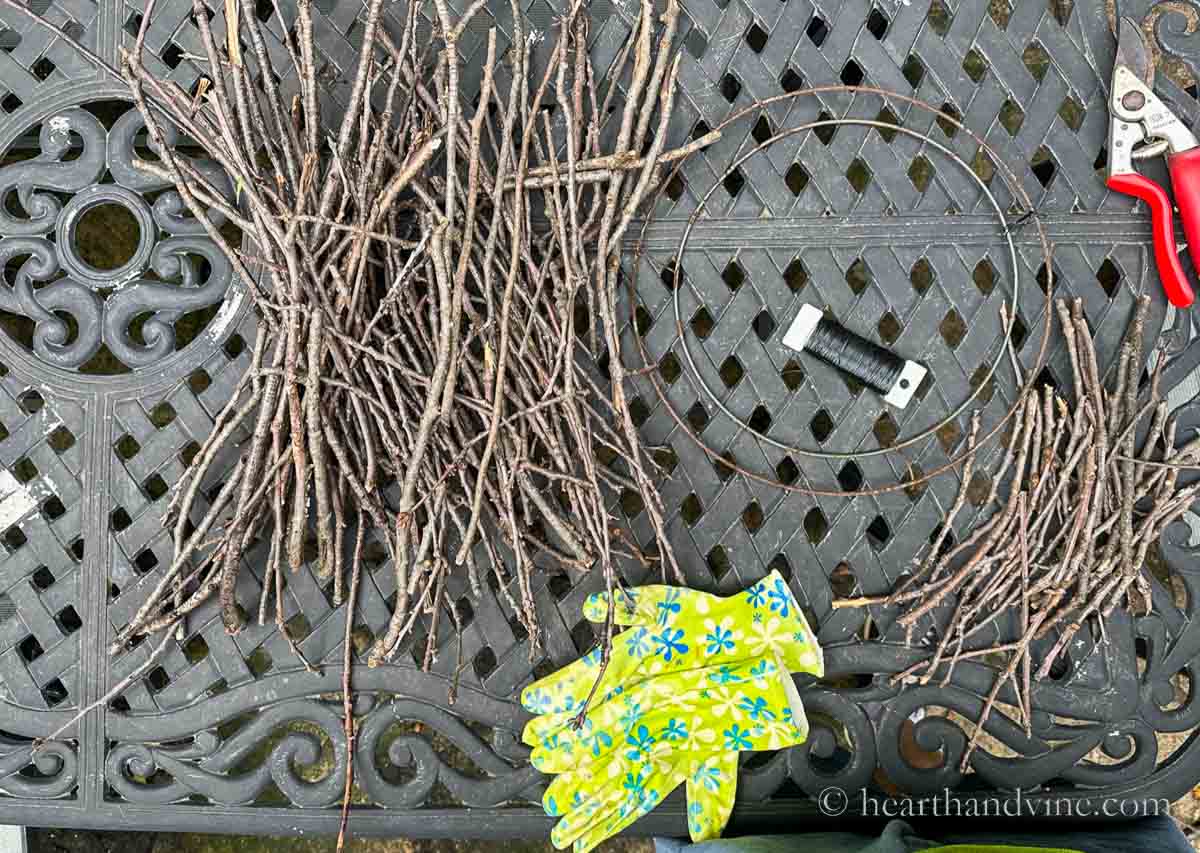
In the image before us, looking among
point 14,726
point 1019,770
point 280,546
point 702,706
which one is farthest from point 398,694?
point 1019,770

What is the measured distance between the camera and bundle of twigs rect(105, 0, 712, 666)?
2.91 feet

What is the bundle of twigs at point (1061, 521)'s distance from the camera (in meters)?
0.93

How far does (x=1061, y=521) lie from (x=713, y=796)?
0.54 metres

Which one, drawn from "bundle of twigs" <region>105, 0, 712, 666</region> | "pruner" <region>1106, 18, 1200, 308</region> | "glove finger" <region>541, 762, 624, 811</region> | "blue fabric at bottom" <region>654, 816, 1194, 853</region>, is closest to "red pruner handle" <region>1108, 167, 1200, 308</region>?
"pruner" <region>1106, 18, 1200, 308</region>

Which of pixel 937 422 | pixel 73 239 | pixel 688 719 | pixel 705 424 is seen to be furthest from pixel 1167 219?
pixel 73 239

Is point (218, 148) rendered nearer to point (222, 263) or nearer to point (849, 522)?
point (222, 263)

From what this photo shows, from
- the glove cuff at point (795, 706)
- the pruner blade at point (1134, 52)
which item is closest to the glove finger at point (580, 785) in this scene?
the glove cuff at point (795, 706)

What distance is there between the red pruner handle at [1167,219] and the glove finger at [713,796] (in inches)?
30.2

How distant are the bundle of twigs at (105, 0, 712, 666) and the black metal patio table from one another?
0.17ft

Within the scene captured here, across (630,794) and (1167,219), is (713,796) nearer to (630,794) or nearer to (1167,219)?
(630,794)

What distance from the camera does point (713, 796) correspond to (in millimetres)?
959

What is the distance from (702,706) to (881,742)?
0.23 meters

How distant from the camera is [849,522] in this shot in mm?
968

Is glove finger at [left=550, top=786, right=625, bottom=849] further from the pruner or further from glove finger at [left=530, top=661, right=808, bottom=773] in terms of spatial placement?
the pruner
